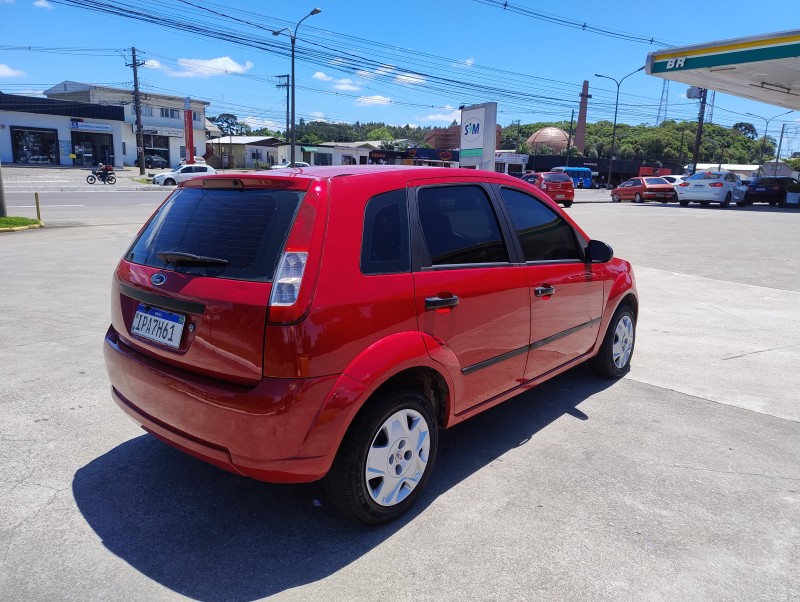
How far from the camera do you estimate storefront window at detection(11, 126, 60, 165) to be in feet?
173

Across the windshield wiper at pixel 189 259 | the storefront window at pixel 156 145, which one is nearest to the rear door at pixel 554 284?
the windshield wiper at pixel 189 259

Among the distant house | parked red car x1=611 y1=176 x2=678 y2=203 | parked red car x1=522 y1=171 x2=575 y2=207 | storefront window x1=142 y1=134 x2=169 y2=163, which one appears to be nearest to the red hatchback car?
parked red car x1=522 y1=171 x2=575 y2=207

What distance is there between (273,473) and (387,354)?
2.37 feet

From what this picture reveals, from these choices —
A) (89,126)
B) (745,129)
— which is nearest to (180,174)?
(89,126)

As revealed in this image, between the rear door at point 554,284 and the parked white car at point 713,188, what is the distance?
27.2 m

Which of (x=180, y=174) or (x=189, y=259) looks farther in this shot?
(x=180, y=174)

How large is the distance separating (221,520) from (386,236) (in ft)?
5.37

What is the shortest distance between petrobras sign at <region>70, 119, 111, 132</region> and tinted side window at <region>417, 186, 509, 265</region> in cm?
6322

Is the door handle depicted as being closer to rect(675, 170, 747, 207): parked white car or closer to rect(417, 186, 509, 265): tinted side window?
rect(417, 186, 509, 265): tinted side window

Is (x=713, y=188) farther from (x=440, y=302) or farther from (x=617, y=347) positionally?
(x=440, y=302)

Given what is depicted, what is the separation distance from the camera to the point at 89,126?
5672cm

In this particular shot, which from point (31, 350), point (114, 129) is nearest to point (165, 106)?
point (114, 129)

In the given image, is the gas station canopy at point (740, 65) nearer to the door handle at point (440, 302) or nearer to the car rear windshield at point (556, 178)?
the car rear windshield at point (556, 178)

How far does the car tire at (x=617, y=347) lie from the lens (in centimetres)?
479
